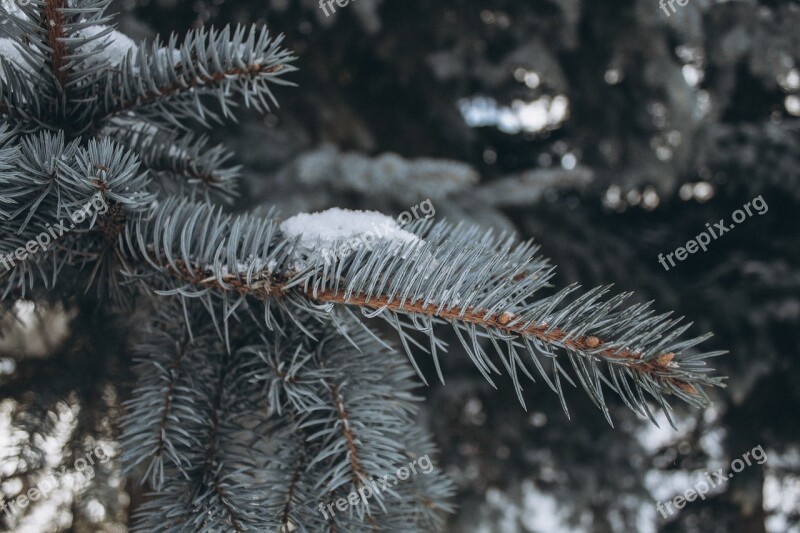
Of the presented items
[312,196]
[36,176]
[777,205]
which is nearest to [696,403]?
[36,176]

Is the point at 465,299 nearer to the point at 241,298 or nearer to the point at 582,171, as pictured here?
the point at 241,298

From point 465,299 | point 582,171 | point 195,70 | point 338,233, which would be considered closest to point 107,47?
point 195,70

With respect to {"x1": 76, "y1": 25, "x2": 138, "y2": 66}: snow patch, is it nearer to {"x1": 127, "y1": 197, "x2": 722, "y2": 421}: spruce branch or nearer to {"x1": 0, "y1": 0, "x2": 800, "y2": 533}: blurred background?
{"x1": 127, "y1": 197, "x2": 722, "y2": 421}: spruce branch

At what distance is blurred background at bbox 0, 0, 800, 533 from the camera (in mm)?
1540

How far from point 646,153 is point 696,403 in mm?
1493

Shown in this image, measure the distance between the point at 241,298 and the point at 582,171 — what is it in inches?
47.9

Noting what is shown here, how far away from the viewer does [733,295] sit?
1.76m

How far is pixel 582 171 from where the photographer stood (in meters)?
1.50

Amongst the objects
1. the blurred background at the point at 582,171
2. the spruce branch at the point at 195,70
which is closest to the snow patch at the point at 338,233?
the spruce branch at the point at 195,70

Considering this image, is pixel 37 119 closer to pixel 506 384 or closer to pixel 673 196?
pixel 506 384

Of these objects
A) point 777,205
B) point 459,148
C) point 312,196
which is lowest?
Result: point 777,205

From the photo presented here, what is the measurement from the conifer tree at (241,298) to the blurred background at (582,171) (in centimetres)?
80

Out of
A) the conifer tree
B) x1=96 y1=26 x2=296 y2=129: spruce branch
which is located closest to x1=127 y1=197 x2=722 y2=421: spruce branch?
the conifer tree

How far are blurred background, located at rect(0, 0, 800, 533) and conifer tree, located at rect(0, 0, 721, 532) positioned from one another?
0.80 m
